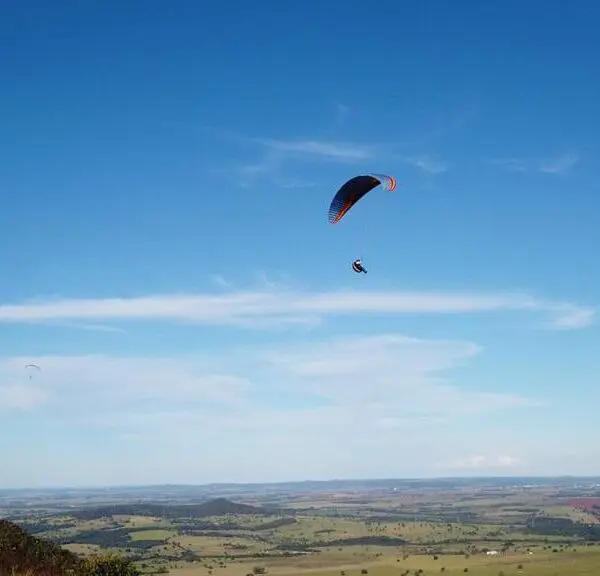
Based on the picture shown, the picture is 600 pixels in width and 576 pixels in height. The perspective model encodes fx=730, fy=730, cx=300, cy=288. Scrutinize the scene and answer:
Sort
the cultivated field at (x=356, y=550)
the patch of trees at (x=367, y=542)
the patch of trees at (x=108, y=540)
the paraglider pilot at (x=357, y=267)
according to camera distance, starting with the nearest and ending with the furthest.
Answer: the paraglider pilot at (x=357, y=267), the cultivated field at (x=356, y=550), the patch of trees at (x=108, y=540), the patch of trees at (x=367, y=542)

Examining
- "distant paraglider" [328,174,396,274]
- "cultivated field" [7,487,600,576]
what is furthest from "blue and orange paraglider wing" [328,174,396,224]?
"cultivated field" [7,487,600,576]

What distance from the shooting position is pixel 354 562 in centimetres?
12319

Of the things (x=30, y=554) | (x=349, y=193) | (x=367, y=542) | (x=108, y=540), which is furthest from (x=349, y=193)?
(x=108, y=540)

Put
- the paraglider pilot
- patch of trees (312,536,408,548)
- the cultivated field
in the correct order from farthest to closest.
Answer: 1. patch of trees (312,536,408,548)
2. the cultivated field
3. the paraglider pilot

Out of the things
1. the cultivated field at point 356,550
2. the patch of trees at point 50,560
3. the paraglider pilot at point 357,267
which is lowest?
the cultivated field at point 356,550

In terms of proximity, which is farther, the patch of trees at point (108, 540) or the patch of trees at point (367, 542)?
the patch of trees at point (367, 542)

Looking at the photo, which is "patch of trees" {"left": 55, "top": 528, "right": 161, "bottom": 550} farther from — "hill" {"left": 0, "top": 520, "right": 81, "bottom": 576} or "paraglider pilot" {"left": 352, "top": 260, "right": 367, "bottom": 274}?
"paraglider pilot" {"left": 352, "top": 260, "right": 367, "bottom": 274}

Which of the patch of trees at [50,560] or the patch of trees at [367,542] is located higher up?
the patch of trees at [50,560]

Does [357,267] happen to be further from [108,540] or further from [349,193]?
[108,540]

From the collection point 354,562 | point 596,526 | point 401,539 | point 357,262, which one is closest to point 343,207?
point 357,262

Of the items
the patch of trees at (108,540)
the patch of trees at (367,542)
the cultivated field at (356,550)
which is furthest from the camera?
the patch of trees at (367,542)

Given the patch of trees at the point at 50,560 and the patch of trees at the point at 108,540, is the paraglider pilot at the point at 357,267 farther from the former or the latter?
the patch of trees at the point at 108,540

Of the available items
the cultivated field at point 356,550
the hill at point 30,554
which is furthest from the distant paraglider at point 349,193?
the cultivated field at point 356,550

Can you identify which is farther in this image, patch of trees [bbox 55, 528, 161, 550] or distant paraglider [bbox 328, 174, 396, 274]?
patch of trees [bbox 55, 528, 161, 550]
